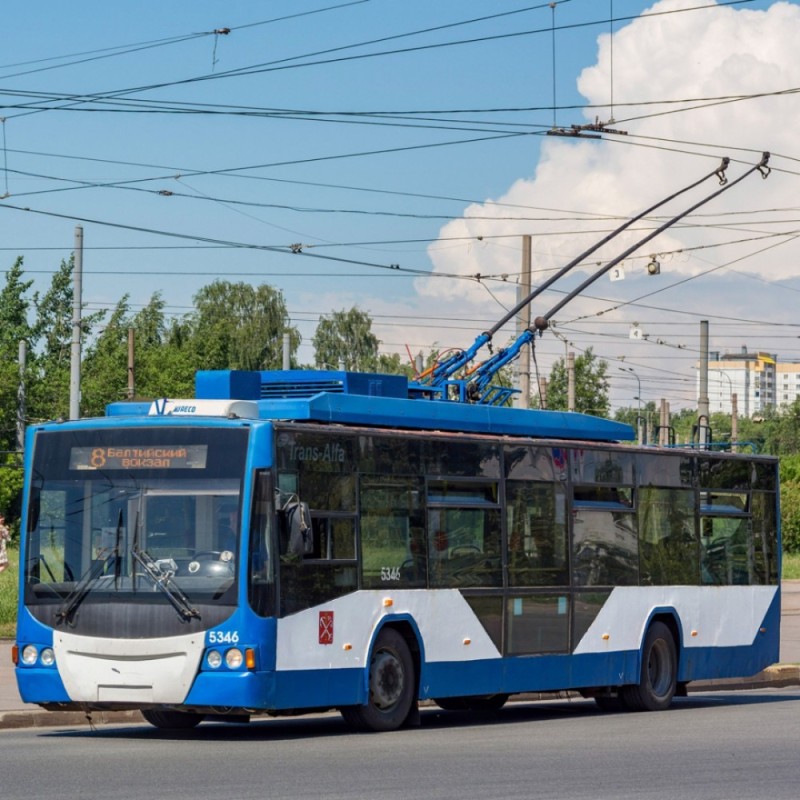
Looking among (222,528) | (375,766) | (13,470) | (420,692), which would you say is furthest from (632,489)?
(13,470)

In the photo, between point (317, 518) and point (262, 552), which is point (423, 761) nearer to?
point (262, 552)

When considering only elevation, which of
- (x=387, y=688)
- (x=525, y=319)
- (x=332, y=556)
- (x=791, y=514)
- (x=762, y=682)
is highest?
(x=525, y=319)

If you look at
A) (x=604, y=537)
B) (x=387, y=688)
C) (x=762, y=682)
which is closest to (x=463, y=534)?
(x=387, y=688)

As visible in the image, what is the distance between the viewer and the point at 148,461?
13844 mm

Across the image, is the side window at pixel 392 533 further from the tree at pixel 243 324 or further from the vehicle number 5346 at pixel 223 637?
the tree at pixel 243 324

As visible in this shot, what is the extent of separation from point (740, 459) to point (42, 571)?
903 centimetres

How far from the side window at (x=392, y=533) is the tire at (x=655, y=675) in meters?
3.92

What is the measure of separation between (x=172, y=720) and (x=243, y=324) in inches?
3326

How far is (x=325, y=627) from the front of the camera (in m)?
14.0

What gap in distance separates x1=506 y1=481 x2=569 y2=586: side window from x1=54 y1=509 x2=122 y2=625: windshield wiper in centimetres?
407

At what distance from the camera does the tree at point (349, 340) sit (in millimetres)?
103062

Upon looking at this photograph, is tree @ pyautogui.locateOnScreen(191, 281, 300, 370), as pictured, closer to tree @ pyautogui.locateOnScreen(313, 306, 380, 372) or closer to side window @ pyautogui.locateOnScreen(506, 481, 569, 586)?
tree @ pyautogui.locateOnScreen(313, 306, 380, 372)

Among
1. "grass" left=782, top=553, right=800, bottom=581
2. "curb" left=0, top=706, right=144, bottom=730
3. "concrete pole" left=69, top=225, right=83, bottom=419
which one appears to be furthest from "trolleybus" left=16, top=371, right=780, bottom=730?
"grass" left=782, top=553, right=800, bottom=581

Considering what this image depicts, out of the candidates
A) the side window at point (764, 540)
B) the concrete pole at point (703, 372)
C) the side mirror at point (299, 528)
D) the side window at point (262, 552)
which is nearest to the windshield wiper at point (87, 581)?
the side window at point (262, 552)
